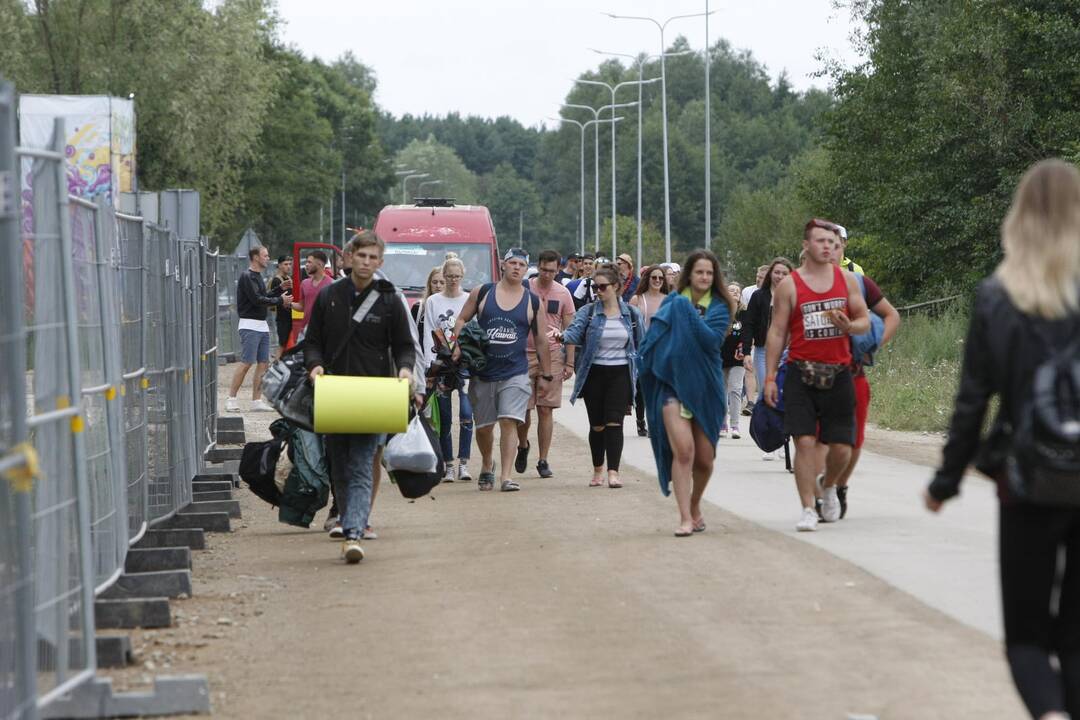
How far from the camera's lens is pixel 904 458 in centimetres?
1692

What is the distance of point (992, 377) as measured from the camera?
5.09 m

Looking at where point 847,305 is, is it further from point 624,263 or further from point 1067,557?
point 624,263

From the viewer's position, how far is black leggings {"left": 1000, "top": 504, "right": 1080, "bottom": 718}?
4.93m

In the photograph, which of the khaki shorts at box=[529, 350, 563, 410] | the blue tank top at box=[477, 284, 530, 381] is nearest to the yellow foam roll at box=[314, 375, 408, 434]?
the blue tank top at box=[477, 284, 530, 381]

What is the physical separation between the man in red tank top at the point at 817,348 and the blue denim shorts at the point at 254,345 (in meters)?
12.4

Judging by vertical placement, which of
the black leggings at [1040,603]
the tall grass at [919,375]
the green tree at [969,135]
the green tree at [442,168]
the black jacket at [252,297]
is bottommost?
the tall grass at [919,375]

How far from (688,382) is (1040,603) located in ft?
21.5

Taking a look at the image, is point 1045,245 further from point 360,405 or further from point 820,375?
point 820,375

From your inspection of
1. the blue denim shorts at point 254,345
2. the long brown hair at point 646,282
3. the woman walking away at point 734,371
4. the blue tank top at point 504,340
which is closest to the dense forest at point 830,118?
the woman walking away at point 734,371

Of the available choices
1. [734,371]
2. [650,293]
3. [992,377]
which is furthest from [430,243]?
[992,377]

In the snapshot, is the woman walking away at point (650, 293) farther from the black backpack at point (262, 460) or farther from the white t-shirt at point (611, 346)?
the black backpack at point (262, 460)

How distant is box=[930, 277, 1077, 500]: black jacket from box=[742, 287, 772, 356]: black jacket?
454 inches

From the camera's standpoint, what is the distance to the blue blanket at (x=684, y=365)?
11.5m

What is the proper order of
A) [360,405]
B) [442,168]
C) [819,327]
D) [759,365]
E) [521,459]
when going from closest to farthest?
[360,405] → [819,327] → [521,459] → [759,365] → [442,168]
